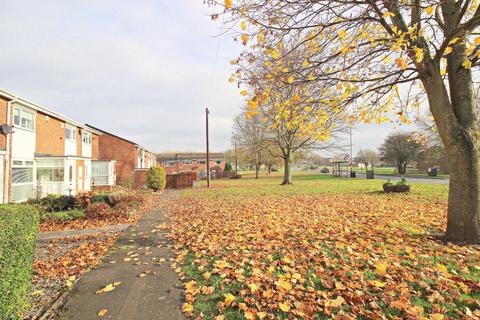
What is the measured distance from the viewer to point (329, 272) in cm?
407

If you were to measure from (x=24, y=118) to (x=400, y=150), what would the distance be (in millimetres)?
60806

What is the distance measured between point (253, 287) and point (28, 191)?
59.3ft

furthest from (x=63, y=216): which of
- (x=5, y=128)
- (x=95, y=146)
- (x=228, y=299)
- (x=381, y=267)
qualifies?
(x=95, y=146)

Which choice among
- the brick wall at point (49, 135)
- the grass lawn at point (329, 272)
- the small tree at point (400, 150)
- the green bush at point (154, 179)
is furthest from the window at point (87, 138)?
the small tree at point (400, 150)

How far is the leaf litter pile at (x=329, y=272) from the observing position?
3.11m

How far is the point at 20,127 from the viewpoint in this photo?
15312 millimetres

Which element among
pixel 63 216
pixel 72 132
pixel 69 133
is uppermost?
pixel 72 132

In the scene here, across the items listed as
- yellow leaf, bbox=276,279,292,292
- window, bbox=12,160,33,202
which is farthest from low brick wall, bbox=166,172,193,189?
yellow leaf, bbox=276,279,292,292

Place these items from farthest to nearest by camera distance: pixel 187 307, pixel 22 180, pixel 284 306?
1. pixel 22 180
2. pixel 187 307
3. pixel 284 306

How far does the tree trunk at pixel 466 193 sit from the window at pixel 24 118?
66.6ft

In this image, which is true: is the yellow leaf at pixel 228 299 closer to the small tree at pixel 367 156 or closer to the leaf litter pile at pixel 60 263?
the leaf litter pile at pixel 60 263

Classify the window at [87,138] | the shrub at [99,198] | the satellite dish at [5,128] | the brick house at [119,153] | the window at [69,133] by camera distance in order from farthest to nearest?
the brick house at [119,153] → the window at [87,138] → the window at [69,133] → the satellite dish at [5,128] → the shrub at [99,198]

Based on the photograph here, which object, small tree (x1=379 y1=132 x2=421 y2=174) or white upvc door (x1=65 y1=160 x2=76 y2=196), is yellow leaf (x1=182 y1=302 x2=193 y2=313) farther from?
small tree (x1=379 y1=132 x2=421 y2=174)

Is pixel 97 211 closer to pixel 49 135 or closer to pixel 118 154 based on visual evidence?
pixel 49 135
